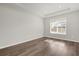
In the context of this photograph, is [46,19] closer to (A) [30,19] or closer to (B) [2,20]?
(A) [30,19]

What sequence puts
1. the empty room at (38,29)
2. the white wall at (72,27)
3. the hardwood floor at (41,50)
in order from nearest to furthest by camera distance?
the hardwood floor at (41,50), the empty room at (38,29), the white wall at (72,27)

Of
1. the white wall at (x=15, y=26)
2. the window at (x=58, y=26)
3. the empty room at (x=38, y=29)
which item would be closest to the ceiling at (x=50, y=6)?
the empty room at (x=38, y=29)

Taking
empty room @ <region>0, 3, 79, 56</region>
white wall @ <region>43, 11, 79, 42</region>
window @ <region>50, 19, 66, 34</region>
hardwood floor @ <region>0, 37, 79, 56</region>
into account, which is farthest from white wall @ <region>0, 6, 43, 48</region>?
white wall @ <region>43, 11, 79, 42</region>

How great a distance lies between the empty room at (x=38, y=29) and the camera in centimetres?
267

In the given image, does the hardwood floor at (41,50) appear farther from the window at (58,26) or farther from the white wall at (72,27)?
the window at (58,26)

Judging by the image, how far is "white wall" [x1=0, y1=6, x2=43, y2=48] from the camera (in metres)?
2.94

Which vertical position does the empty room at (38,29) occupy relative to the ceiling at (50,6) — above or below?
below

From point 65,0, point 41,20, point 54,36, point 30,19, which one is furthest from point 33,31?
point 65,0

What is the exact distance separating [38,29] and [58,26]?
5.61ft

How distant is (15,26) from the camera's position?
11.3 ft

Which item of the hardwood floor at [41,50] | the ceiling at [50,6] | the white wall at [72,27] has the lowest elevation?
the hardwood floor at [41,50]

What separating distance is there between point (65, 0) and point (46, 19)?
4.74 metres

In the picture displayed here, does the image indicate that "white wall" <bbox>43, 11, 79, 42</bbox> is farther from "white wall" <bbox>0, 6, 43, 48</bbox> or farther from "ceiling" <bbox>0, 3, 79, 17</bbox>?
"white wall" <bbox>0, 6, 43, 48</bbox>

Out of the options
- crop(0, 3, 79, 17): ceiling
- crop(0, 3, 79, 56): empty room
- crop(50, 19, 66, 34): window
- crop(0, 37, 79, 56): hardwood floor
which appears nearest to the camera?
crop(0, 37, 79, 56): hardwood floor
